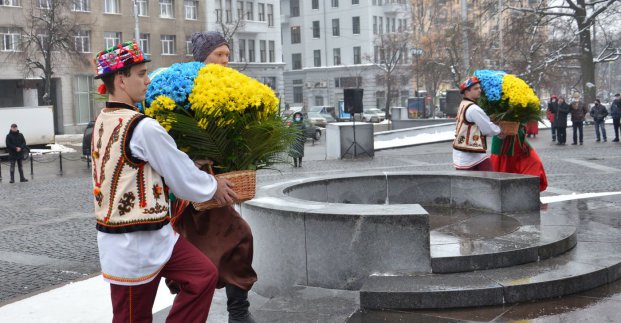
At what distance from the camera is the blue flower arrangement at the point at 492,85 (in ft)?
30.5

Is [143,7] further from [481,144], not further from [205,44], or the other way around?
[205,44]

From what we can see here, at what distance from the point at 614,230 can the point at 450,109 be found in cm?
3466

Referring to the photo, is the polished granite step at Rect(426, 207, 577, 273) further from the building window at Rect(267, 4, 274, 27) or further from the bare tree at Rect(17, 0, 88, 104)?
the building window at Rect(267, 4, 274, 27)

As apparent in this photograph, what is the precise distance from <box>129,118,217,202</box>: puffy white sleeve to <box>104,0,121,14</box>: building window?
51.3m

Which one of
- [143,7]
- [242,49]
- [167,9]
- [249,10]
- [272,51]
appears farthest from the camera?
[272,51]

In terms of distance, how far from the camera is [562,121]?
26.8m

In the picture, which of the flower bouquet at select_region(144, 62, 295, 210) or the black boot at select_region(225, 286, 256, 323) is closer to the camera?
the flower bouquet at select_region(144, 62, 295, 210)

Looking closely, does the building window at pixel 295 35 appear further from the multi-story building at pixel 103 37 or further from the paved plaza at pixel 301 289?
the paved plaza at pixel 301 289

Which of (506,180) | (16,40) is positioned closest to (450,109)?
(16,40)

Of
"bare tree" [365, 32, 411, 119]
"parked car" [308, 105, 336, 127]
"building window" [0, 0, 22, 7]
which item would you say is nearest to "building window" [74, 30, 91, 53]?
"building window" [0, 0, 22, 7]

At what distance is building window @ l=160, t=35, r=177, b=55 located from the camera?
56.8m

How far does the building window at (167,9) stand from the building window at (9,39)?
41.7 ft

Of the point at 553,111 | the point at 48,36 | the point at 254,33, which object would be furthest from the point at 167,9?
the point at 553,111

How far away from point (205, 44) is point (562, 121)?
23.6 metres
